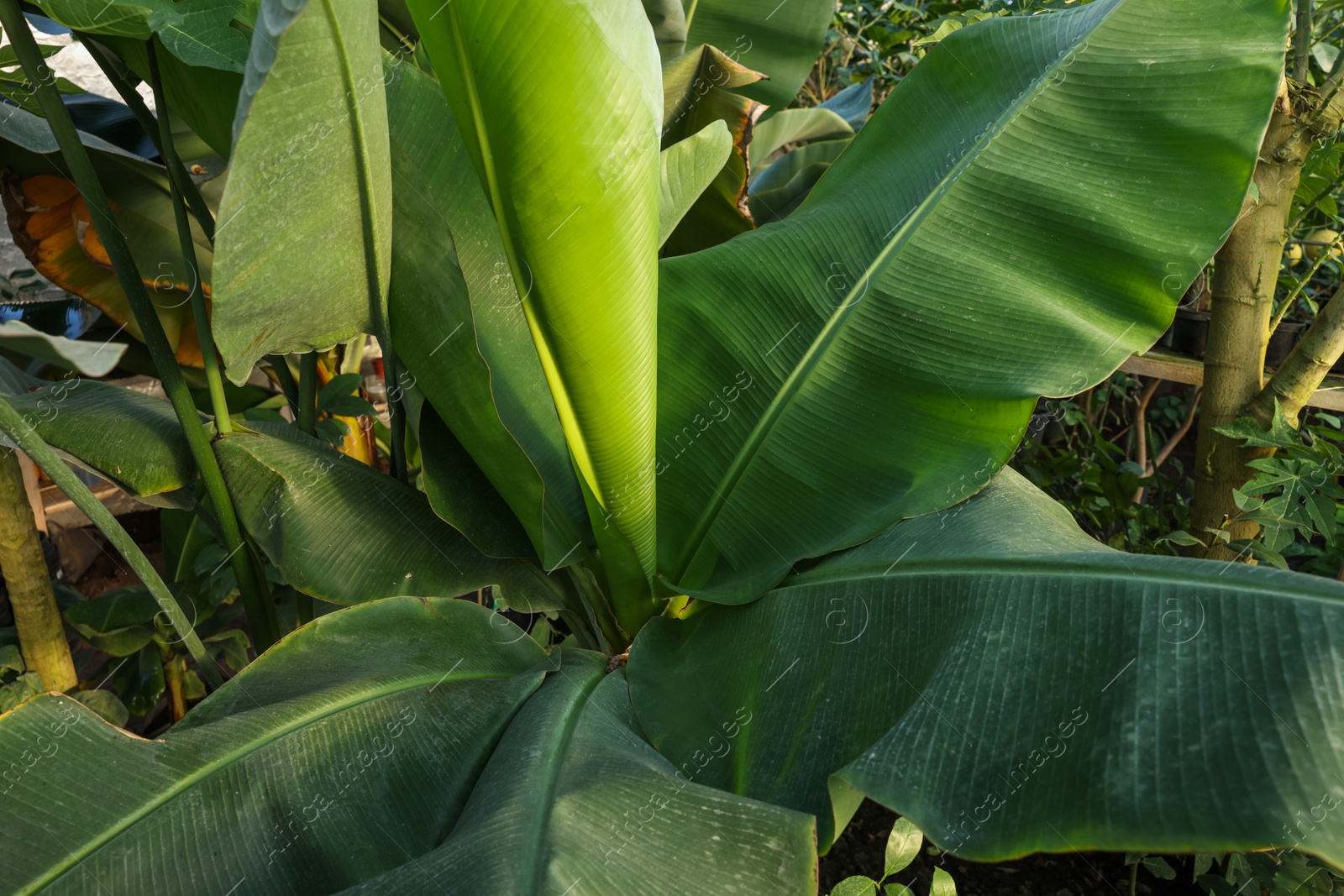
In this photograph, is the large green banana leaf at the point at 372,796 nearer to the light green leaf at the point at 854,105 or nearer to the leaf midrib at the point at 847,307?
the leaf midrib at the point at 847,307

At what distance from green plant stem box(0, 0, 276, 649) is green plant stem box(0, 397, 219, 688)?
4 centimetres

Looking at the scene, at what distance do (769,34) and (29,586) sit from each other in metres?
1.23

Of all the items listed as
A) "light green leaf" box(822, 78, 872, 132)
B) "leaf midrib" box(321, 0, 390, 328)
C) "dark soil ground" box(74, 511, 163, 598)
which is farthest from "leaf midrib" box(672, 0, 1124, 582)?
"dark soil ground" box(74, 511, 163, 598)

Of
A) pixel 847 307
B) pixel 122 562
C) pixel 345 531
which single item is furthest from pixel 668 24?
pixel 122 562

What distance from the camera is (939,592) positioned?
59 centimetres

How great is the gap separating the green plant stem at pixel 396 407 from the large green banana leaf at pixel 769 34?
804mm

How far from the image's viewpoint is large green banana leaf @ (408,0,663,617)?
0.42m

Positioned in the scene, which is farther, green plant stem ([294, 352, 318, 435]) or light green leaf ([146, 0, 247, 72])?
green plant stem ([294, 352, 318, 435])

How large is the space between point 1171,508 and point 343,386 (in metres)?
1.21

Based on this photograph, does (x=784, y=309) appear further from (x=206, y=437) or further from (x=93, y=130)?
(x=93, y=130)

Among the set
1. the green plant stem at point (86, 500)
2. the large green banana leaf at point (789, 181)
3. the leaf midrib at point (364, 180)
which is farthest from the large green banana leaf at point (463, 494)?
the large green banana leaf at point (789, 181)

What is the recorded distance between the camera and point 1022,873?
103 centimetres

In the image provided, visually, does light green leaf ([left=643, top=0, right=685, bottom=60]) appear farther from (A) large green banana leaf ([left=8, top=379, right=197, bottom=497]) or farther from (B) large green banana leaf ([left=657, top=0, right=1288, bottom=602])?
Answer: (A) large green banana leaf ([left=8, top=379, right=197, bottom=497])

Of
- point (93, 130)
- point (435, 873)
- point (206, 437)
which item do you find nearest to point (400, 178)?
point (206, 437)
